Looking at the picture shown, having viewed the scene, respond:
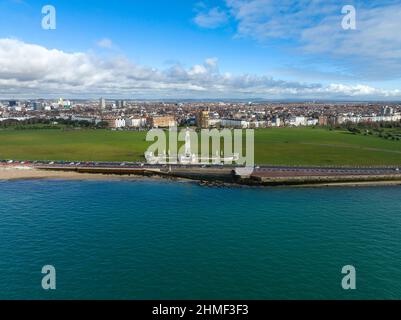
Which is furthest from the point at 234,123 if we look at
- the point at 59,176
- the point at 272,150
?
the point at 59,176

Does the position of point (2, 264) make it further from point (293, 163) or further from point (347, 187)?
point (293, 163)

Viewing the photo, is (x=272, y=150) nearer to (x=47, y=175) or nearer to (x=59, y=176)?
(x=59, y=176)

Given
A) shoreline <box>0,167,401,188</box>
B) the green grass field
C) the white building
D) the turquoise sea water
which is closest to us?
the turquoise sea water

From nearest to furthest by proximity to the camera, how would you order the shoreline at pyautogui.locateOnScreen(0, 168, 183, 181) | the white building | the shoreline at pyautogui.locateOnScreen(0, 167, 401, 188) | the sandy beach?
1. the shoreline at pyautogui.locateOnScreen(0, 167, 401, 188)
2. the shoreline at pyautogui.locateOnScreen(0, 168, 183, 181)
3. the sandy beach
4. the white building

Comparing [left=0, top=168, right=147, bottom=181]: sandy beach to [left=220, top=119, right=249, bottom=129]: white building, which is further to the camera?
[left=220, top=119, right=249, bottom=129]: white building

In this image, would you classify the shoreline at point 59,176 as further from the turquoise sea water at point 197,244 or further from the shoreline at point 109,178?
the turquoise sea water at point 197,244

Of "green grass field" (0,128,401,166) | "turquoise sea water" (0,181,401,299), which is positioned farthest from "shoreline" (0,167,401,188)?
"green grass field" (0,128,401,166)

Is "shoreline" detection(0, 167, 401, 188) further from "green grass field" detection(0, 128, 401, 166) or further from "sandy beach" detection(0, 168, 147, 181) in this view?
"green grass field" detection(0, 128, 401, 166)

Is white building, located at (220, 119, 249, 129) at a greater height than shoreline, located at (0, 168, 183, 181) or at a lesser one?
greater
